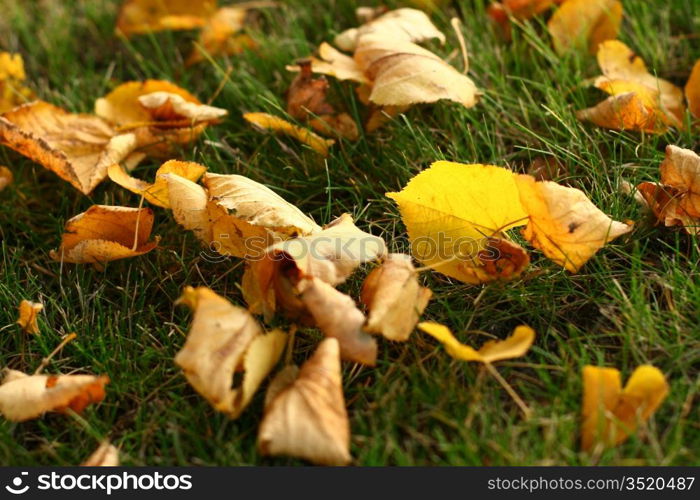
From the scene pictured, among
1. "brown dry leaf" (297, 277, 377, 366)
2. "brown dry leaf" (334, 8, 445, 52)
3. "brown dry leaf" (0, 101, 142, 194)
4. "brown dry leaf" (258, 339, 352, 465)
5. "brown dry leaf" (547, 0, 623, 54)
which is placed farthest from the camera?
"brown dry leaf" (547, 0, 623, 54)

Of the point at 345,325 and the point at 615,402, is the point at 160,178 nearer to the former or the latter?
the point at 345,325

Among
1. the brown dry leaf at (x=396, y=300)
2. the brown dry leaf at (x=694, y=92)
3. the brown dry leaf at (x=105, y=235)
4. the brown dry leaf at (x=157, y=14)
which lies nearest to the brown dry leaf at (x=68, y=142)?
the brown dry leaf at (x=105, y=235)

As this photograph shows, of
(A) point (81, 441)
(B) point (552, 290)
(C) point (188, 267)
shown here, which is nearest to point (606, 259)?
(B) point (552, 290)

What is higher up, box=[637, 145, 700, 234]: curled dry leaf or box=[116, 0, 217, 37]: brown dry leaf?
box=[116, 0, 217, 37]: brown dry leaf

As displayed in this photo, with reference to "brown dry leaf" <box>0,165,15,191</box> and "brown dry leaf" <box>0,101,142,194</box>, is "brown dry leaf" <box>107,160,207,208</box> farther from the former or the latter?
"brown dry leaf" <box>0,165,15,191</box>

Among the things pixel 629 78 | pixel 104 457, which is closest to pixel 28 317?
pixel 104 457

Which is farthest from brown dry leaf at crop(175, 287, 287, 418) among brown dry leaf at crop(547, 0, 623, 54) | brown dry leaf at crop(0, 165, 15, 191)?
brown dry leaf at crop(547, 0, 623, 54)
